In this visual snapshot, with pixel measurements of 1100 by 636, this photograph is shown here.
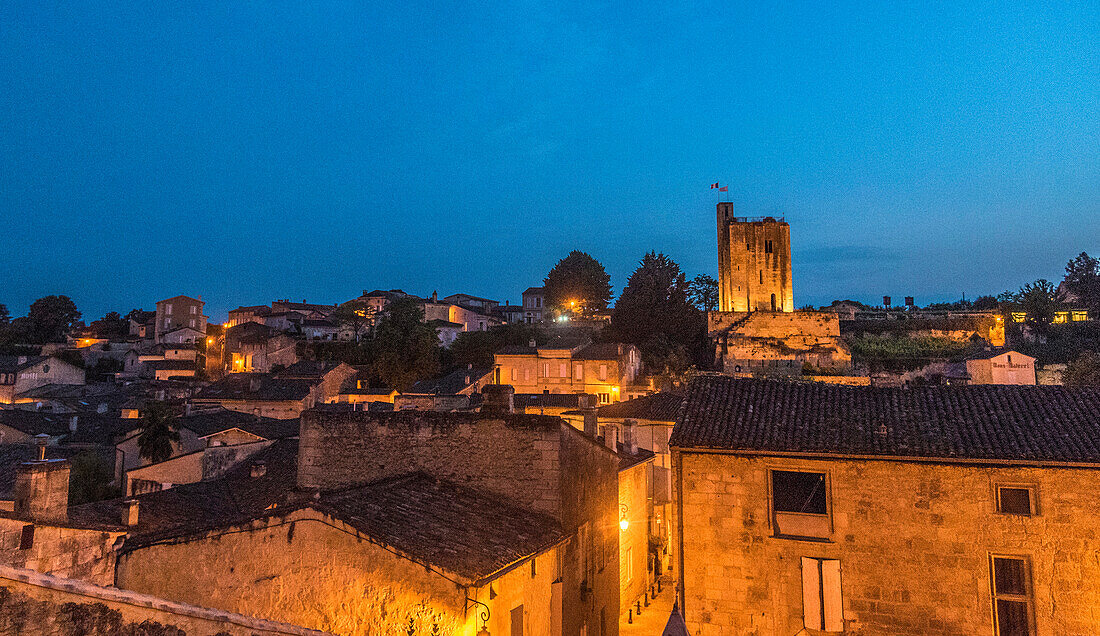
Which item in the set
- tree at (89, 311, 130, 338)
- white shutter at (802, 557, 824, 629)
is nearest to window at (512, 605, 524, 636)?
white shutter at (802, 557, 824, 629)

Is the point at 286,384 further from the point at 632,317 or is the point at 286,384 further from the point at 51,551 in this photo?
the point at 51,551

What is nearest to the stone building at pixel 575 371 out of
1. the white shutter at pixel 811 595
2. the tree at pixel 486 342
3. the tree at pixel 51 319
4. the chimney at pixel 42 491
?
the tree at pixel 486 342

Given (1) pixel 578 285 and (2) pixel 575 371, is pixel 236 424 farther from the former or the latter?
(1) pixel 578 285

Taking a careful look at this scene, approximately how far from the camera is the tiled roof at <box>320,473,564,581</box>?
8812 millimetres

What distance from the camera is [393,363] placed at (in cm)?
5369

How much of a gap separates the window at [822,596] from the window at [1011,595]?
272 cm

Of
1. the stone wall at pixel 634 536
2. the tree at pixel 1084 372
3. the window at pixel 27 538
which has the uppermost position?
the tree at pixel 1084 372

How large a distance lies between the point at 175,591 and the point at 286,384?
38.1 m

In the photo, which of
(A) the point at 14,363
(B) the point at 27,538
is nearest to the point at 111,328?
(A) the point at 14,363

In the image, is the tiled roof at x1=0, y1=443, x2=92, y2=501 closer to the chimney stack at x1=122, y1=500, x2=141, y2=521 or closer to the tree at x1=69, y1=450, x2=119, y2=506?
the tree at x1=69, y1=450, x2=119, y2=506

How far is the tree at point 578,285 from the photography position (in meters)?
76.2

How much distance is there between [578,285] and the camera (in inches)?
3014

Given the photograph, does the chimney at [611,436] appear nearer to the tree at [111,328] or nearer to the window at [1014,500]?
the window at [1014,500]

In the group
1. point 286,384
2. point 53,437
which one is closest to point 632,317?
point 286,384
